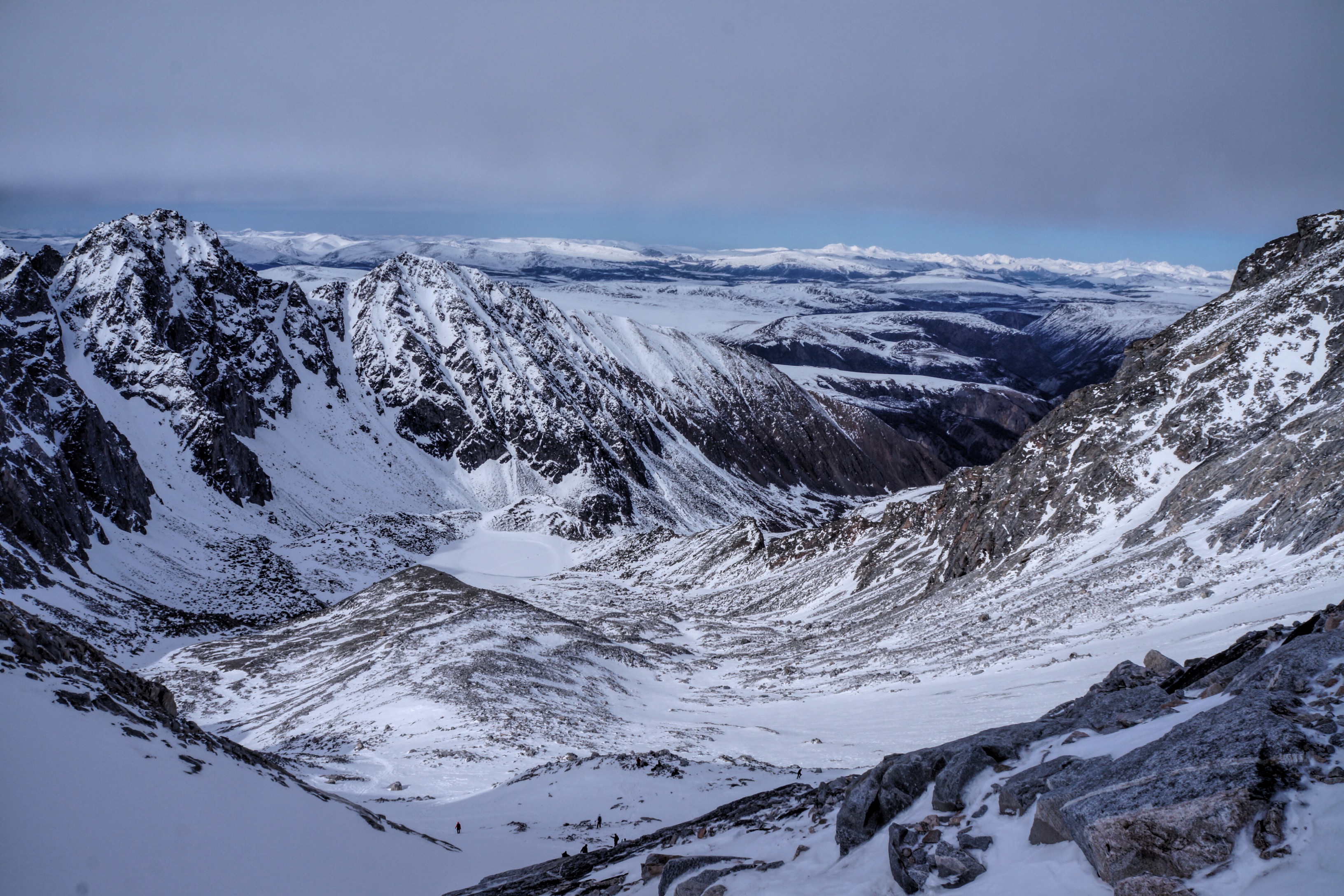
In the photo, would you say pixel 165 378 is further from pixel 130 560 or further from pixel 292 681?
pixel 292 681

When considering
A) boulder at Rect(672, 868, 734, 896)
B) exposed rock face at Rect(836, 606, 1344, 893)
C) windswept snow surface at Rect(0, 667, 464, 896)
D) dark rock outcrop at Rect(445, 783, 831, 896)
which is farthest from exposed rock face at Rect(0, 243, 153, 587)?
exposed rock face at Rect(836, 606, 1344, 893)

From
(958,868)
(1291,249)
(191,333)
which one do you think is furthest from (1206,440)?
(191,333)

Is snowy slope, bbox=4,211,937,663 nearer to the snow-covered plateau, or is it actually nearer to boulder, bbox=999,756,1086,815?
the snow-covered plateau

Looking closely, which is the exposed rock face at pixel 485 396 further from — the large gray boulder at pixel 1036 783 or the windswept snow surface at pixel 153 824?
the large gray boulder at pixel 1036 783

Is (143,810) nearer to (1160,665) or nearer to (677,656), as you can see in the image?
(1160,665)

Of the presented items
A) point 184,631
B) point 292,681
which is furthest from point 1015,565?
point 184,631

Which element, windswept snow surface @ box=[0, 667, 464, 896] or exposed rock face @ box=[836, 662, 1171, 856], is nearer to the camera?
exposed rock face @ box=[836, 662, 1171, 856]
